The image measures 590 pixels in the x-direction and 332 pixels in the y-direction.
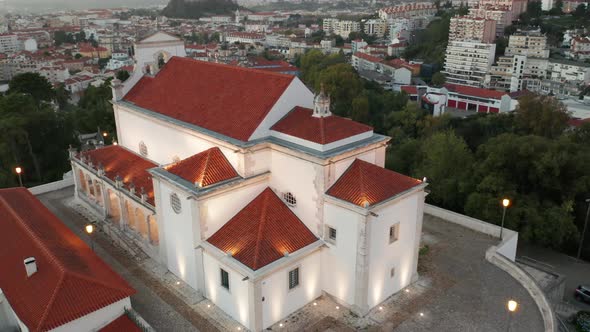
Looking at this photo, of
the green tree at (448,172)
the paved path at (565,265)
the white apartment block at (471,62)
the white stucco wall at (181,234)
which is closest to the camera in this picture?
A: the white stucco wall at (181,234)

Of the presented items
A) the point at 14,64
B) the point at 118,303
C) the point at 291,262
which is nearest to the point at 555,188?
the point at 291,262

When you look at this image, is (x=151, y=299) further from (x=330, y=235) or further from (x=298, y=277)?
(x=330, y=235)

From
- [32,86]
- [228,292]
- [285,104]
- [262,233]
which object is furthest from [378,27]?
[228,292]

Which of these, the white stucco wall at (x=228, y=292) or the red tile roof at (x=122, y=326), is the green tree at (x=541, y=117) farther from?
the red tile roof at (x=122, y=326)

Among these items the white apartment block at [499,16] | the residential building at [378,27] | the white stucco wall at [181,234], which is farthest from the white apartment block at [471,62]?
the white stucco wall at [181,234]

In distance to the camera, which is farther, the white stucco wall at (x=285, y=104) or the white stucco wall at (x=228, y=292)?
the white stucco wall at (x=285, y=104)

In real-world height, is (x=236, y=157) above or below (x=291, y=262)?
above

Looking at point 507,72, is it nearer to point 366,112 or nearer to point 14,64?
point 366,112

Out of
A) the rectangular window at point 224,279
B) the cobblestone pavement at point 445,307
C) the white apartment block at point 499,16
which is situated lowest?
the cobblestone pavement at point 445,307
